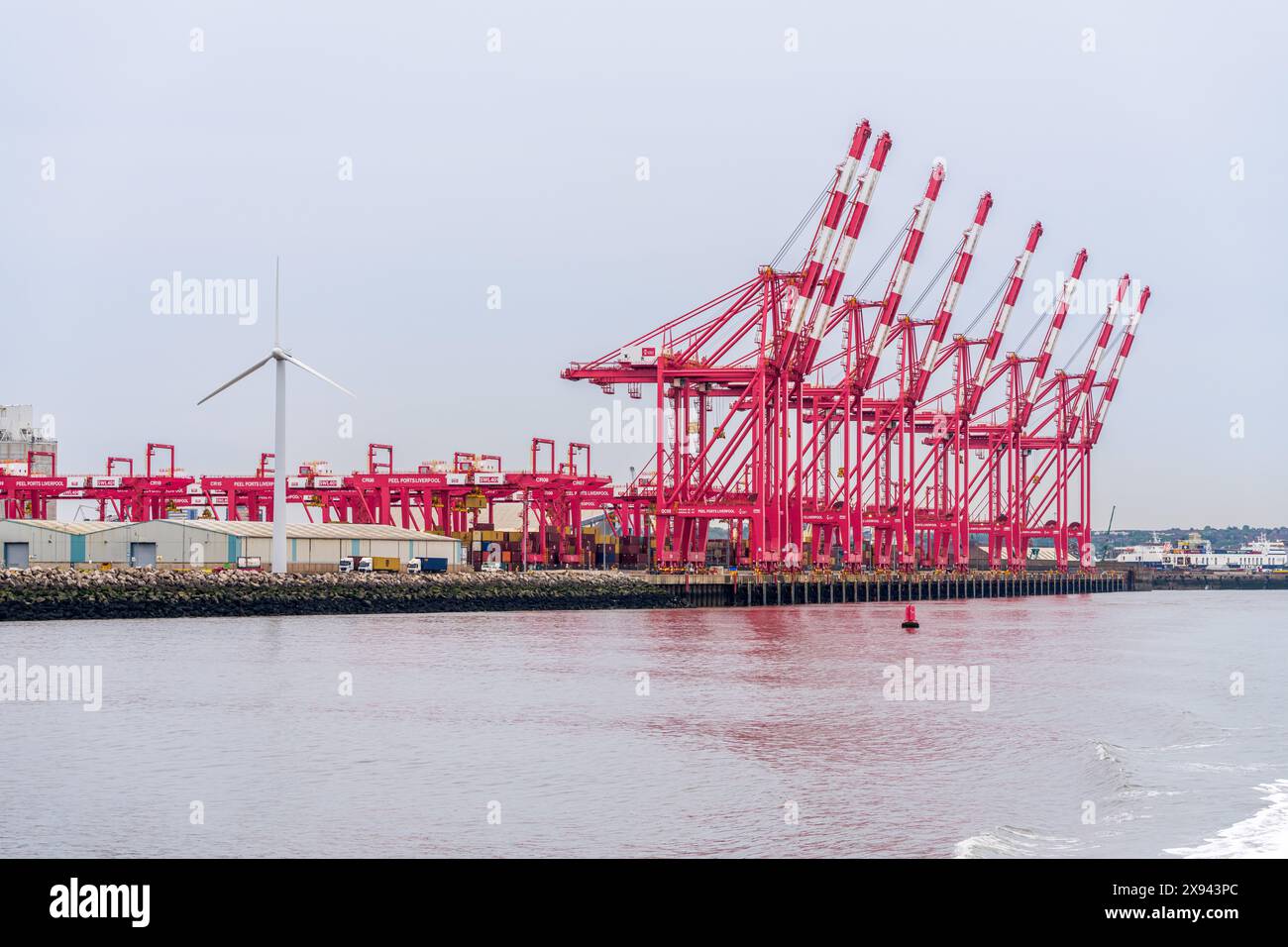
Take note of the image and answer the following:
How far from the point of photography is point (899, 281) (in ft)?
354

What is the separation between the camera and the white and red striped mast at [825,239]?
8756 centimetres

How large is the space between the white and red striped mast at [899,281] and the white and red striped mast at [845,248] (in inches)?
595

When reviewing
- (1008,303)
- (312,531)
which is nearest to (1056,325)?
(1008,303)

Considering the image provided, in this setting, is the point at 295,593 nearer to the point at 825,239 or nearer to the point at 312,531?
the point at 312,531

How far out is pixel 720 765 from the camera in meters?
25.0

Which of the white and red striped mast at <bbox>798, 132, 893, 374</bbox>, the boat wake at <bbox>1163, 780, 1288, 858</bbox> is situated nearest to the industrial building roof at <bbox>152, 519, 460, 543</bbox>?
the white and red striped mast at <bbox>798, 132, 893, 374</bbox>

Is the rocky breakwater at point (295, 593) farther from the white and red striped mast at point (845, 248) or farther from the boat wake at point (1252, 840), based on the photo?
the boat wake at point (1252, 840)

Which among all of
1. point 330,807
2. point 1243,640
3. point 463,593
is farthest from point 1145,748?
point 463,593

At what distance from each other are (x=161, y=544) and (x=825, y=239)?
4154 centimetres

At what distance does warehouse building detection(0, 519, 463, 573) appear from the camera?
252 ft

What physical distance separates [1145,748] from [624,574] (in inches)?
2440

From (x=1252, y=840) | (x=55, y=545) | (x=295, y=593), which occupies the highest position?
(x=55, y=545)

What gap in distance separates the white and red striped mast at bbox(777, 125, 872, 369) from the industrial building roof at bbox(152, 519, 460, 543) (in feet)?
82.2
